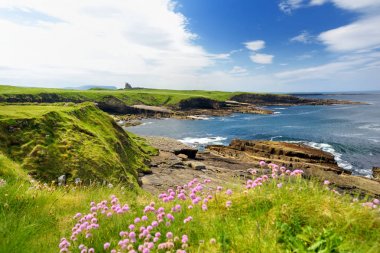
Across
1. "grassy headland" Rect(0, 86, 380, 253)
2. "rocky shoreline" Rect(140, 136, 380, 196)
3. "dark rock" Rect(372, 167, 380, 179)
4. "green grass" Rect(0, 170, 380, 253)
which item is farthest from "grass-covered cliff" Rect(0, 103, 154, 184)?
"dark rock" Rect(372, 167, 380, 179)

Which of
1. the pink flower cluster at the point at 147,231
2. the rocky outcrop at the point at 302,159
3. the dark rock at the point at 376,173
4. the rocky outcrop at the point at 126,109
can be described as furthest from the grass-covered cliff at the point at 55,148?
the rocky outcrop at the point at 126,109

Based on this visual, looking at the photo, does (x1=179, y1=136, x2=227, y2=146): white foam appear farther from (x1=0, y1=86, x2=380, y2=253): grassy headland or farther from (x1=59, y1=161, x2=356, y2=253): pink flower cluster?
(x1=59, y1=161, x2=356, y2=253): pink flower cluster

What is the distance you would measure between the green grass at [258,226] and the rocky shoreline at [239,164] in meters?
19.5

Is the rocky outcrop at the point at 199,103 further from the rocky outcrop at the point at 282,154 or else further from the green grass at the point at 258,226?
the green grass at the point at 258,226

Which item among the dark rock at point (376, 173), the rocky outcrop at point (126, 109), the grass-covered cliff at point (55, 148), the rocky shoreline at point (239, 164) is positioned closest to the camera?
the grass-covered cliff at point (55, 148)

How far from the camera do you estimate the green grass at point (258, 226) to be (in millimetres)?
4371

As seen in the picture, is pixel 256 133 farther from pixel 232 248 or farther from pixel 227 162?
pixel 232 248

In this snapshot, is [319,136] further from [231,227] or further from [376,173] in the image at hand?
[231,227]

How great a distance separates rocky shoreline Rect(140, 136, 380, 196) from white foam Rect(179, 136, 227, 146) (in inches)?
419

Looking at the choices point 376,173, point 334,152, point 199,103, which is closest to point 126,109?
point 199,103

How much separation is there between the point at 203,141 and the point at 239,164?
88.3 feet

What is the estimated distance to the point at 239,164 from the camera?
45.1m

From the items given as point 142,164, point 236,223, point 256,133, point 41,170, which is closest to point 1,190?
point 236,223

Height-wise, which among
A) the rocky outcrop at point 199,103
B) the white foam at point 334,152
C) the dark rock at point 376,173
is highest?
the rocky outcrop at point 199,103
